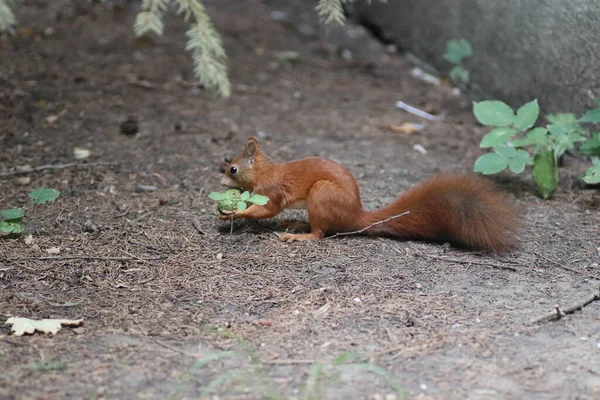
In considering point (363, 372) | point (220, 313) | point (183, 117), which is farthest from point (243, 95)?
point (363, 372)

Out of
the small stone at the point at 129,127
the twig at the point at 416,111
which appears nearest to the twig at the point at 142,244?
the small stone at the point at 129,127

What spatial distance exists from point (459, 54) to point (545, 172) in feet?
7.71

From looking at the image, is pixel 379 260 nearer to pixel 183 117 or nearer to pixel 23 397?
pixel 23 397

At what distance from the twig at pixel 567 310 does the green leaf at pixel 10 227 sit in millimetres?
2389

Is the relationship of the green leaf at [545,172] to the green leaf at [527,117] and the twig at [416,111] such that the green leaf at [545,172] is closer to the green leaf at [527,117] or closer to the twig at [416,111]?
the green leaf at [527,117]

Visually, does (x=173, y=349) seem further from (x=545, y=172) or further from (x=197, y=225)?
(x=545, y=172)

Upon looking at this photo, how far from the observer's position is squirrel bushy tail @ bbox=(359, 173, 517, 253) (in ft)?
11.2

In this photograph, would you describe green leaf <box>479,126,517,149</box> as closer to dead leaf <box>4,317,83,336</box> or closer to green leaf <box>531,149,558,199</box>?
green leaf <box>531,149,558,199</box>

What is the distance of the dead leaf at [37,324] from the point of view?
2656mm

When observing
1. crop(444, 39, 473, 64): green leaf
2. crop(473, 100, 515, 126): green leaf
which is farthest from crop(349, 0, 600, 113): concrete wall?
crop(473, 100, 515, 126): green leaf

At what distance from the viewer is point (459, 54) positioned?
20.7 feet

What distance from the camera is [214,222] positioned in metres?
3.82

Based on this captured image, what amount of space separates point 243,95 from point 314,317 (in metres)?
3.51

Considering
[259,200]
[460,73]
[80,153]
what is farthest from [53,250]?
[460,73]
